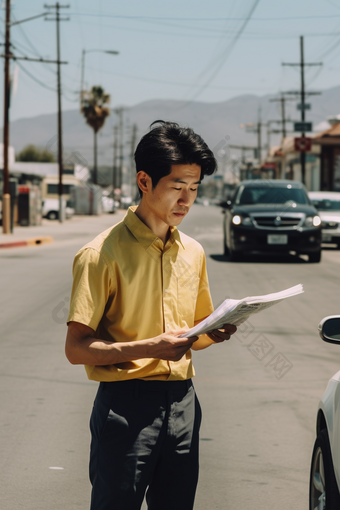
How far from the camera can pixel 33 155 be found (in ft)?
430

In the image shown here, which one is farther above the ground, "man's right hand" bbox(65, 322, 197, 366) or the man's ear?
the man's ear

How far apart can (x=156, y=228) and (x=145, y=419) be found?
0.62m

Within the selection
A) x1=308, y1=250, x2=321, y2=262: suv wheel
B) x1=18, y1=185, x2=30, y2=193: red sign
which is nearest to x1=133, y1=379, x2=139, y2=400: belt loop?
x1=308, y1=250, x2=321, y2=262: suv wheel

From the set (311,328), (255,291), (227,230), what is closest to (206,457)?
(311,328)

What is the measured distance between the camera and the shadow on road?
17.4 m

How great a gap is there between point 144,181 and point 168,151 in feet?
0.48

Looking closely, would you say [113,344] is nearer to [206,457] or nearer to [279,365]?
[206,457]

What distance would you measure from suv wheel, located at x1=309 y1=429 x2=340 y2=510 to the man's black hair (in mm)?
1281

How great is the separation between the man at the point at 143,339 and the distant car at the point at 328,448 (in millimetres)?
601

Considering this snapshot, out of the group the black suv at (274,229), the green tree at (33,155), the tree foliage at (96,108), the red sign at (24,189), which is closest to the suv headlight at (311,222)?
the black suv at (274,229)

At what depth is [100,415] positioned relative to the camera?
2.35 m

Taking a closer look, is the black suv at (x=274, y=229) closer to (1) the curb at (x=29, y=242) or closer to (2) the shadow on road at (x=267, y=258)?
(2) the shadow on road at (x=267, y=258)

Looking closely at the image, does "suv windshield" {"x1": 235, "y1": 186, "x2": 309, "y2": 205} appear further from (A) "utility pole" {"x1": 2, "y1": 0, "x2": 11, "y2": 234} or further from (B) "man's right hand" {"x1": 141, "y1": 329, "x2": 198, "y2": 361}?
(B) "man's right hand" {"x1": 141, "y1": 329, "x2": 198, "y2": 361}

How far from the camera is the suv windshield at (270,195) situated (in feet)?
58.2
